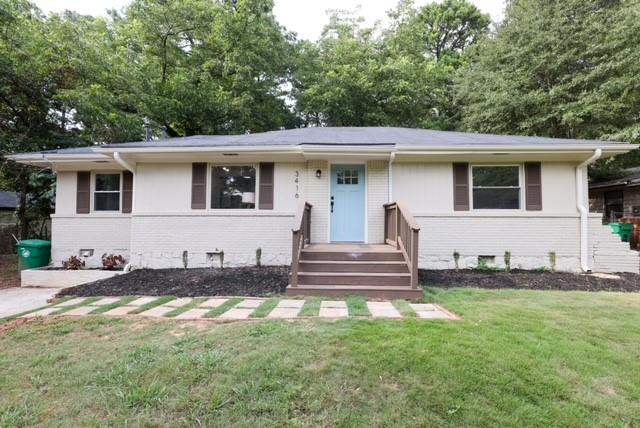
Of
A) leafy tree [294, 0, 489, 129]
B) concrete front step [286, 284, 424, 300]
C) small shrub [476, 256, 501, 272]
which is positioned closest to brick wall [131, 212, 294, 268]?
concrete front step [286, 284, 424, 300]

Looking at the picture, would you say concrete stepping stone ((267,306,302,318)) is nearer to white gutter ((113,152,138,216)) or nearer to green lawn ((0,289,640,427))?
green lawn ((0,289,640,427))

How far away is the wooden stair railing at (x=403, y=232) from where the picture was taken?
4848 millimetres

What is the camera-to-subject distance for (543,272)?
669 cm

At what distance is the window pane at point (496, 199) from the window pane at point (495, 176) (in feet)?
0.55

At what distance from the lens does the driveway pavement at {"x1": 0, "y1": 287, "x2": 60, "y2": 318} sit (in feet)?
15.3

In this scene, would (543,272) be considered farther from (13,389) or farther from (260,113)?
(260,113)

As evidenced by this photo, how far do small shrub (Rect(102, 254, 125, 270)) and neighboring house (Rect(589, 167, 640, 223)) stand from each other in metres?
15.5

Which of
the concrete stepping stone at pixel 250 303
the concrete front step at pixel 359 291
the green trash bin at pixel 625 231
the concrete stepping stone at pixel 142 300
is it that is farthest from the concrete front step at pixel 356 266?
the green trash bin at pixel 625 231

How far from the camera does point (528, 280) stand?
592 cm

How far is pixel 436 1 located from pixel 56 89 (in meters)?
22.9

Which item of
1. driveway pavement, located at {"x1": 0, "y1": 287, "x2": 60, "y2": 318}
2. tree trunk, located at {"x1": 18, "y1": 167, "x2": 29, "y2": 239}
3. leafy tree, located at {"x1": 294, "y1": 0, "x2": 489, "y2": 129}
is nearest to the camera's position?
driveway pavement, located at {"x1": 0, "y1": 287, "x2": 60, "y2": 318}

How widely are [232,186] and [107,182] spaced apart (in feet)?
11.6

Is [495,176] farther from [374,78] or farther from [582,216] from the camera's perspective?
[374,78]

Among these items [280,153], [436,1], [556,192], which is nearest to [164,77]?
[280,153]
